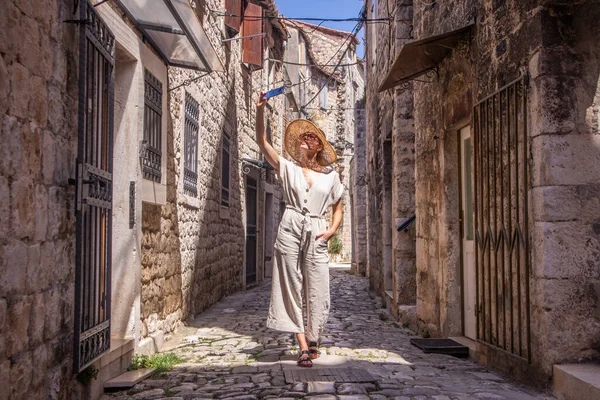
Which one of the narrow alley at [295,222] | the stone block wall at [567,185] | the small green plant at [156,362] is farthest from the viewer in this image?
the small green plant at [156,362]

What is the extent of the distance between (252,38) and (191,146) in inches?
211

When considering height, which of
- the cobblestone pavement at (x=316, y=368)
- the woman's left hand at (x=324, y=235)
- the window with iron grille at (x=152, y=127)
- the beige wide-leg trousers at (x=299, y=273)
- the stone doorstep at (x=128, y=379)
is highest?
the window with iron grille at (x=152, y=127)

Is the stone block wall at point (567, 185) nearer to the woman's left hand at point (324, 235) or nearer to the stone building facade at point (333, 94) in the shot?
the woman's left hand at point (324, 235)

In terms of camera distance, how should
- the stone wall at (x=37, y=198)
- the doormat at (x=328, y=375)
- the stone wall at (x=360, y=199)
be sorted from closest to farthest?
the stone wall at (x=37, y=198) < the doormat at (x=328, y=375) < the stone wall at (x=360, y=199)

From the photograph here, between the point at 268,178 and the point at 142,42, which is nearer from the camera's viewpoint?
the point at 142,42

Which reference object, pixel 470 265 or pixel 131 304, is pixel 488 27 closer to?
pixel 470 265

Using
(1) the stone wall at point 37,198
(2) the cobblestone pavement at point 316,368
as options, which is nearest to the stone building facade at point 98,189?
(1) the stone wall at point 37,198

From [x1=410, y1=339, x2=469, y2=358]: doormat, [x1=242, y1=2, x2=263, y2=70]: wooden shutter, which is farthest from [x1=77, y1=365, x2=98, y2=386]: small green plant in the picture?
[x1=242, y1=2, x2=263, y2=70]: wooden shutter

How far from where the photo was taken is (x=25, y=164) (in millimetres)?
2904

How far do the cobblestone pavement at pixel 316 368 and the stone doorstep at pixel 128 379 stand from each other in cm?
4

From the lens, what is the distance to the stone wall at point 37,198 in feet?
8.89

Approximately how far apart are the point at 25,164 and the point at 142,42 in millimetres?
2770

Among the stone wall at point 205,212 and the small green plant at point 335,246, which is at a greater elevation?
the stone wall at point 205,212

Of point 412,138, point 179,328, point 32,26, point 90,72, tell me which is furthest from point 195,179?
point 32,26
